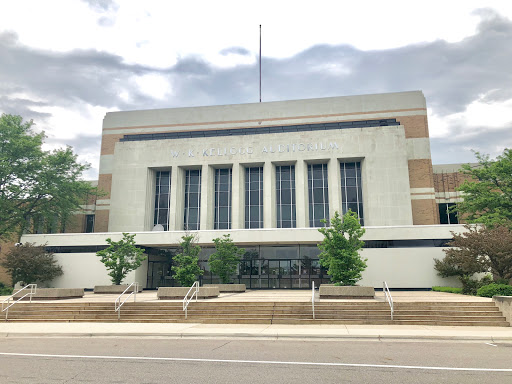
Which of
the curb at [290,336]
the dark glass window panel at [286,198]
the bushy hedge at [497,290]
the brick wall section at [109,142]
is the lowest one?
the curb at [290,336]

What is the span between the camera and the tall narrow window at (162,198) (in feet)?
145

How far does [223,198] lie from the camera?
4369 cm

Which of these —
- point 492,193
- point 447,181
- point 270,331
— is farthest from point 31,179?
point 447,181

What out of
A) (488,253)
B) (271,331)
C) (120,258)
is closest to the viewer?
(271,331)

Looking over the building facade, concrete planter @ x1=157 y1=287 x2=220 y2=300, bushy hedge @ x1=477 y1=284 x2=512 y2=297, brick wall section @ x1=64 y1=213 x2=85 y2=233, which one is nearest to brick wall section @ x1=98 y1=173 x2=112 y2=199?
the building facade

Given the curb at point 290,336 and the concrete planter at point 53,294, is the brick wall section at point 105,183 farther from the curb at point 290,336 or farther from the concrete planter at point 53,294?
the curb at point 290,336

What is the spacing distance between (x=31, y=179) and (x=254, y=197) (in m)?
21.6

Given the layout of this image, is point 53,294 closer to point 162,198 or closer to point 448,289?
point 162,198

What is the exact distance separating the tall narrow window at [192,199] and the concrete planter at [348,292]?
24175 mm

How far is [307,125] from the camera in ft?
153

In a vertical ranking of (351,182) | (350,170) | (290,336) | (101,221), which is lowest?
(290,336)

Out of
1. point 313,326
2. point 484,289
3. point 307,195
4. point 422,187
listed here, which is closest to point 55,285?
point 307,195

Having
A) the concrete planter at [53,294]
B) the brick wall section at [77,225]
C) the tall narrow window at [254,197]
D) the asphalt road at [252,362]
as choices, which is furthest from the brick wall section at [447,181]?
the brick wall section at [77,225]

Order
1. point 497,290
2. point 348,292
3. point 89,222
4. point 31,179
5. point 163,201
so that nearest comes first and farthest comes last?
point 497,290
point 348,292
point 31,179
point 163,201
point 89,222
